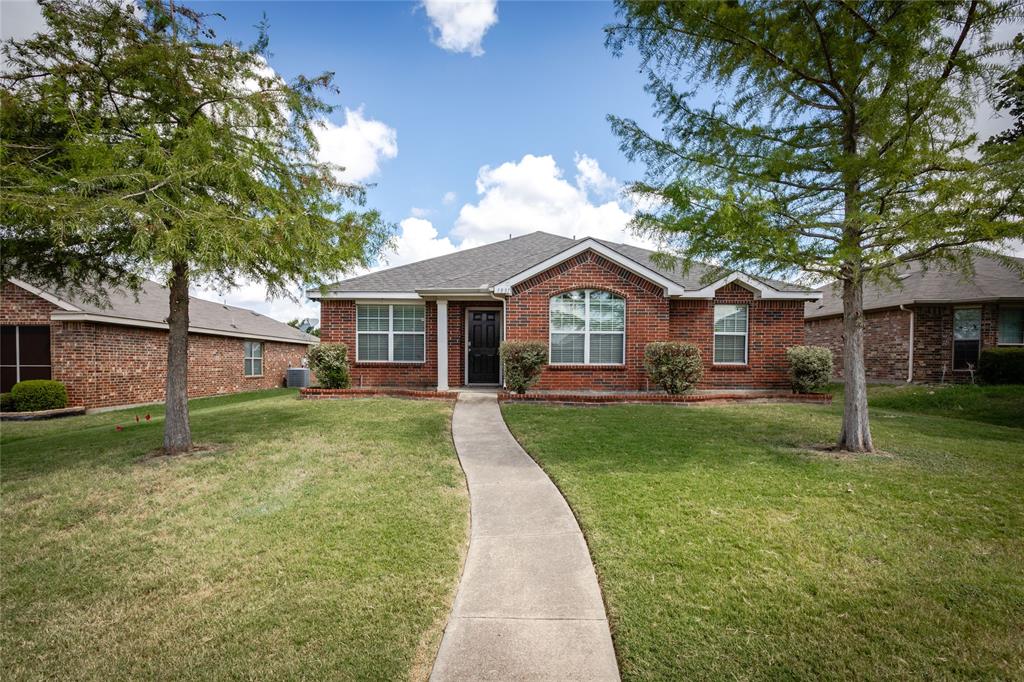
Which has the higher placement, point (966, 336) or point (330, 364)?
point (966, 336)

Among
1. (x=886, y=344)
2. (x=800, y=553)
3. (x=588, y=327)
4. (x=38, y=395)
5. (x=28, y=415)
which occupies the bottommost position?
(x=28, y=415)

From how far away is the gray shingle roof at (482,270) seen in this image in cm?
1321

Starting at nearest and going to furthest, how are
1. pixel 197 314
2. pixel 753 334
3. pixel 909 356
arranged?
pixel 753 334 → pixel 909 356 → pixel 197 314

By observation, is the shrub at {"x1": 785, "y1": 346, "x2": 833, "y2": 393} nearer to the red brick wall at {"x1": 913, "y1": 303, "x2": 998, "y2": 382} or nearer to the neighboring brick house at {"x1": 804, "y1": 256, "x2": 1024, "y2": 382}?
the neighboring brick house at {"x1": 804, "y1": 256, "x2": 1024, "y2": 382}

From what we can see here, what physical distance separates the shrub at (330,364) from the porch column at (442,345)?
105 inches

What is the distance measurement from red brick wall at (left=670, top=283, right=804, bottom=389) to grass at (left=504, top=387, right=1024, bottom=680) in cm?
594

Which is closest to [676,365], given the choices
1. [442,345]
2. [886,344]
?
[442,345]

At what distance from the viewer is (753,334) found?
13.4m

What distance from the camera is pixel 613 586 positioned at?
3.21 metres

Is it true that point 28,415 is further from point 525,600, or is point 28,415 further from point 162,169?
point 525,600

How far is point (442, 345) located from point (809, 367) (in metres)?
10.3

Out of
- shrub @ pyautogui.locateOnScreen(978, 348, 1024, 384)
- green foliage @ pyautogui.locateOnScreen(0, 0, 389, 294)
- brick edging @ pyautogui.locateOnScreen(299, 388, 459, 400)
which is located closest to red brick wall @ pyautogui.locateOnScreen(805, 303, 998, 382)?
shrub @ pyautogui.locateOnScreen(978, 348, 1024, 384)

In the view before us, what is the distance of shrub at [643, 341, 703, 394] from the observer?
11.3 metres

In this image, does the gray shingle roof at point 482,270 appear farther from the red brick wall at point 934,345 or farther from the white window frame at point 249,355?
the white window frame at point 249,355
